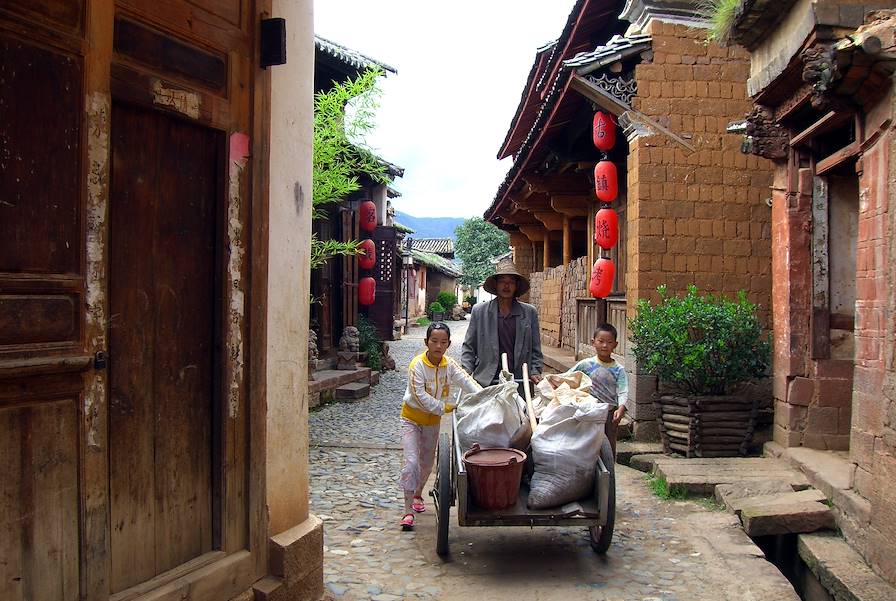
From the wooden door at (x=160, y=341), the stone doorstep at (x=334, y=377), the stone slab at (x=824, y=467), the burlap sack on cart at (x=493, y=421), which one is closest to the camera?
the wooden door at (x=160, y=341)

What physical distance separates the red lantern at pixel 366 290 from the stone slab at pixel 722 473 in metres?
9.56

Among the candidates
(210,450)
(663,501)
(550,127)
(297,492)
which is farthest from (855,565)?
(550,127)

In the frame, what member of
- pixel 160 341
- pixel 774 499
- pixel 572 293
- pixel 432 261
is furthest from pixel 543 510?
pixel 432 261

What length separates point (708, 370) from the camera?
22.8 feet

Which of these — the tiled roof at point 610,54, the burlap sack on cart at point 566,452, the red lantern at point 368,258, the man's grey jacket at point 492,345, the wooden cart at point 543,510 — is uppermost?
the tiled roof at point 610,54

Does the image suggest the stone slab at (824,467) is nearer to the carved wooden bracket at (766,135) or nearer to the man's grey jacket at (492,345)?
the man's grey jacket at (492,345)

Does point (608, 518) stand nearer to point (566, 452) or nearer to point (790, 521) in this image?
point (566, 452)

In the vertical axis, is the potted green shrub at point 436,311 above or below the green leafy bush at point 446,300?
below

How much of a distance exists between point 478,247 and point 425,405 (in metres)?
42.4

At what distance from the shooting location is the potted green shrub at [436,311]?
4069 cm

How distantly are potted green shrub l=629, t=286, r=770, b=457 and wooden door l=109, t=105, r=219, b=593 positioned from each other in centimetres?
500

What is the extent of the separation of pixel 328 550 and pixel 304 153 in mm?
2643

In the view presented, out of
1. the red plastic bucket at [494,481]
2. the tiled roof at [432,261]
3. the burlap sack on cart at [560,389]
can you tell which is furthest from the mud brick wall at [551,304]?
the tiled roof at [432,261]

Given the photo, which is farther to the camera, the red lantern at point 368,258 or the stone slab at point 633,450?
the red lantern at point 368,258
